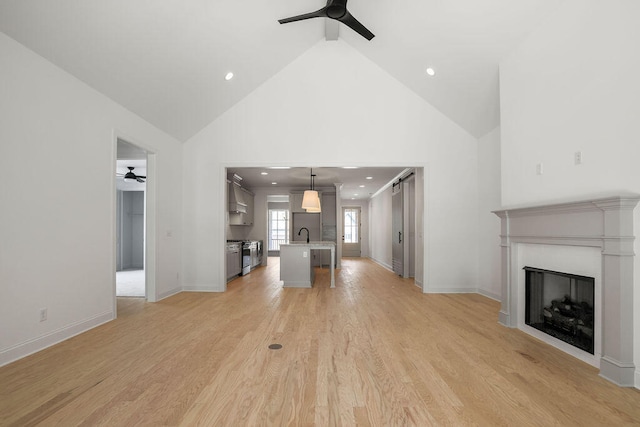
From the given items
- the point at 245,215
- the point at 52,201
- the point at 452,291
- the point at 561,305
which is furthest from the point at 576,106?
the point at 245,215

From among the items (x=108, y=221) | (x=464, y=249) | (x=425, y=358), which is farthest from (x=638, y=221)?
(x=108, y=221)

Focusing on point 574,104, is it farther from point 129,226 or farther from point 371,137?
point 129,226

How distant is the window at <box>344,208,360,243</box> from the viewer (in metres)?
14.0

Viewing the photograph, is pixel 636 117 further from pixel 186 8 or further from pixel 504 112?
pixel 186 8

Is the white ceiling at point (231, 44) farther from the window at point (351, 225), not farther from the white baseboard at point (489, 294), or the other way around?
the window at point (351, 225)

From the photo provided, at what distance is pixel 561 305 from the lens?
10.5 ft

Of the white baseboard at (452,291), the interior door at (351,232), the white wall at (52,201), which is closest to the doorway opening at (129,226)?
the white wall at (52,201)

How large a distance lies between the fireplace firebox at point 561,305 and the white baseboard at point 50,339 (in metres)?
4.64

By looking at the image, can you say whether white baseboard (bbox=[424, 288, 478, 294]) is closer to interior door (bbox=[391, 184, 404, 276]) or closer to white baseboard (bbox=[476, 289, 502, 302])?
white baseboard (bbox=[476, 289, 502, 302])

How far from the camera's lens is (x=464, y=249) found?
5844 mm

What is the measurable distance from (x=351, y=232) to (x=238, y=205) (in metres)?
6.59

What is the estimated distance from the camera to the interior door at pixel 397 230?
811cm

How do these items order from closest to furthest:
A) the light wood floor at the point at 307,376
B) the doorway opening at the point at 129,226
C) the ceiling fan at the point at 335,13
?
the light wood floor at the point at 307,376 → the ceiling fan at the point at 335,13 → the doorway opening at the point at 129,226

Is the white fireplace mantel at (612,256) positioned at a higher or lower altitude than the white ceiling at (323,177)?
lower
